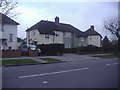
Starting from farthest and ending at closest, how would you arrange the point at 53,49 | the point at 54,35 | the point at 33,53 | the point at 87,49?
the point at 54,35, the point at 87,49, the point at 53,49, the point at 33,53

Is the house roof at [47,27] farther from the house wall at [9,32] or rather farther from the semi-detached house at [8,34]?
the semi-detached house at [8,34]

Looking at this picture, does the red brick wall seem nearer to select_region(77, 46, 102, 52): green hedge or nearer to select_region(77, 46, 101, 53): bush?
select_region(77, 46, 101, 53): bush

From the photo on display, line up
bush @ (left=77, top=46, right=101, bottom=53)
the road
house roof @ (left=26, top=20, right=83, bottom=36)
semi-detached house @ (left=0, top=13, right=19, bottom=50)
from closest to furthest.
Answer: the road → bush @ (left=77, top=46, right=101, bottom=53) → semi-detached house @ (left=0, top=13, right=19, bottom=50) → house roof @ (left=26, top=20, right=83, bottom=36)

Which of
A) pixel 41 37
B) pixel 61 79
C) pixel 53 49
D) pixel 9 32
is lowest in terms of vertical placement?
pixel 61 79

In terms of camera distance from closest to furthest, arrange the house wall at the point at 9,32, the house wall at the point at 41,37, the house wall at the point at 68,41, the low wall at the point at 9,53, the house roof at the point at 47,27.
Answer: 1. the low wall at the point at 9,53
2. the house wall at the point at 9,32
3. the house wall at the point at 41,37
4. the house roof at the point at 47,27
5. the house wall at the point at 68,41

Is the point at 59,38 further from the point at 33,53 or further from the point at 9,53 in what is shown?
the point at 9,53

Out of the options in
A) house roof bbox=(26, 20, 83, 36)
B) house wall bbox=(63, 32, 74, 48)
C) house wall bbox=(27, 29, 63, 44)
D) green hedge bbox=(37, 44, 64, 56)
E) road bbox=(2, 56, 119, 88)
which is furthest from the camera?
house wall bbox=(63, 32, 74, 48)

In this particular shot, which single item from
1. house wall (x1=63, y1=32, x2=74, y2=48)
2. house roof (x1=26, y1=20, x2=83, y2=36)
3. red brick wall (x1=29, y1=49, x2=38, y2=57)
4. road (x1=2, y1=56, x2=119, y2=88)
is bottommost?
road (x1=2, y1=56, x2=119, y2=88)

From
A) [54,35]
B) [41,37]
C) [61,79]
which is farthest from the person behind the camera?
[54,35]

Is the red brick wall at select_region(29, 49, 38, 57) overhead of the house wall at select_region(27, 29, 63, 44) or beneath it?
beneath

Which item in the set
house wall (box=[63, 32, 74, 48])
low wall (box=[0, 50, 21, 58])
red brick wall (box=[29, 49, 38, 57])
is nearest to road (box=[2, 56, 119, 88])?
low wall (box=[0, 50, 21, 58])

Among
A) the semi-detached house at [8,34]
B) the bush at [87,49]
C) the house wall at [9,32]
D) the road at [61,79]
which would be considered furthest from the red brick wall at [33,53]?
the road at [61,79]

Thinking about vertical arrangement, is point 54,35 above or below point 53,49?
above

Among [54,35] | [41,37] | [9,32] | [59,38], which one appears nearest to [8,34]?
[9,32]
